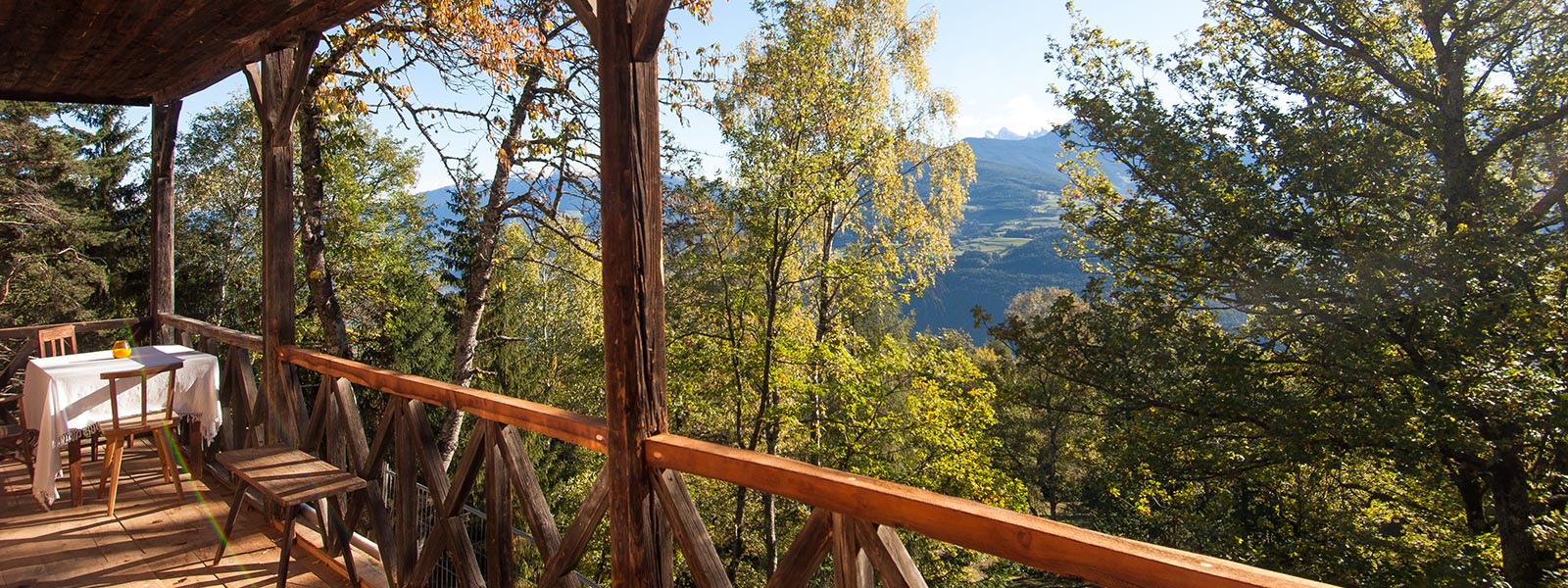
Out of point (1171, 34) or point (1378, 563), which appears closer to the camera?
point (1378, 563)

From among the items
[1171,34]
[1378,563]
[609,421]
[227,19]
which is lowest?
[1378,563]

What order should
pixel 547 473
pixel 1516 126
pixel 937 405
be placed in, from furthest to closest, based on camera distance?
pixel 547 473, pixel 937 405, pixel 1516 126

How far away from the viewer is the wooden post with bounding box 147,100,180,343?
4246 mm

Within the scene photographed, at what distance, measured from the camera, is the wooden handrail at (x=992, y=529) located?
2.86 ft

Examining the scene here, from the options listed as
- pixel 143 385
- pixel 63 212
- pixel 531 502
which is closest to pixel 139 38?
pixel 143 385

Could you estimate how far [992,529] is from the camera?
1.07m

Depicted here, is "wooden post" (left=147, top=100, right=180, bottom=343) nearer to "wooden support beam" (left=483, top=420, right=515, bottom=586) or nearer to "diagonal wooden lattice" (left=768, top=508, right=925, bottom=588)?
"wooden support beam" (left=483, top=420, right=515, bottom=586)

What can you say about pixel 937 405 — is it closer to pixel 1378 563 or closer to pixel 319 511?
pixel 1378 563

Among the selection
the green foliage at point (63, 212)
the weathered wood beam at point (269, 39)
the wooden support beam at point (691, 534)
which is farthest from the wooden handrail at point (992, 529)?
the green foliage at point (63, 212)

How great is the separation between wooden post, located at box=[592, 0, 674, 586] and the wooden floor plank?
4.92ft

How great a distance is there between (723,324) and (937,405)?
313cm

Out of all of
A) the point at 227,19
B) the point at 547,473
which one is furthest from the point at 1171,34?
the point at 547,473

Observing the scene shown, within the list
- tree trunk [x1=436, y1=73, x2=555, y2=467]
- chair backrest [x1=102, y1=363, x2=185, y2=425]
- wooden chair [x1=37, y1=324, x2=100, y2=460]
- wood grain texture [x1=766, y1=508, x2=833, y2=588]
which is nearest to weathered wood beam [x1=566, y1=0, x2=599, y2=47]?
wood grain texture [x1=766, y1=508, x2=833, y2=588]

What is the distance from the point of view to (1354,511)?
6.86 meters
